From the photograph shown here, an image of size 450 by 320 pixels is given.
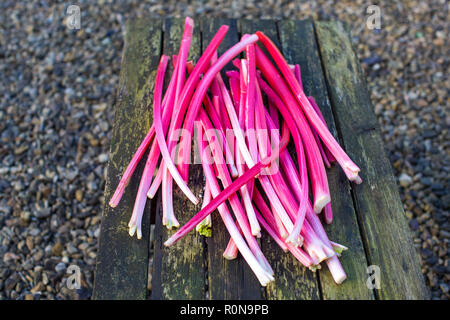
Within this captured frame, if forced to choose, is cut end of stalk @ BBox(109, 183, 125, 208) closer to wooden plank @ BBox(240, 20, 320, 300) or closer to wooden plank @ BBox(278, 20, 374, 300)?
wooden plank @ BBox(240, 20, 320, 300)

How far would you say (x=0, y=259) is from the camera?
275 cm

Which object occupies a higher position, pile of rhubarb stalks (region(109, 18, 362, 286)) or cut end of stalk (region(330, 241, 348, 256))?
pile of rhubarb stalks (region(109, 18, 362, 286))

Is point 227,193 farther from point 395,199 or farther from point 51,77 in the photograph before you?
point 51,77

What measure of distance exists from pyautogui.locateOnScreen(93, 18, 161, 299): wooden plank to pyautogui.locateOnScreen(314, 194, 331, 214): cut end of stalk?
0.71 meters

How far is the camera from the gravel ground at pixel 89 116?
9.29ft

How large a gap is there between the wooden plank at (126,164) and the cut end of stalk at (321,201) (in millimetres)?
707

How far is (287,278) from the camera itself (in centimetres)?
173

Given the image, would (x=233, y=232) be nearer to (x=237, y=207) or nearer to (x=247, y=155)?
(x=237, y=207)

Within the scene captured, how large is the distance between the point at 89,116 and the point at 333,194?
2.18 metres

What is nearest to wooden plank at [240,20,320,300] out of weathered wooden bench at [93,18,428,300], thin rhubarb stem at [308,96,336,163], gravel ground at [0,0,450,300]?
weathered wooden bench at [93,18,428,300]

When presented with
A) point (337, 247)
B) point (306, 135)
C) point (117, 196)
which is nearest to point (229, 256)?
point (337, 247)

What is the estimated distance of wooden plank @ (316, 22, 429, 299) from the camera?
5.79 ft

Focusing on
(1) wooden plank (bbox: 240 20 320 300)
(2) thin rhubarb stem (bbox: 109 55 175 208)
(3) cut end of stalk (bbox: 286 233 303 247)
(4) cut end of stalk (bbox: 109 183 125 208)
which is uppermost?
(2) thin rhubarb stem (bbox: 109 55 175 208)
